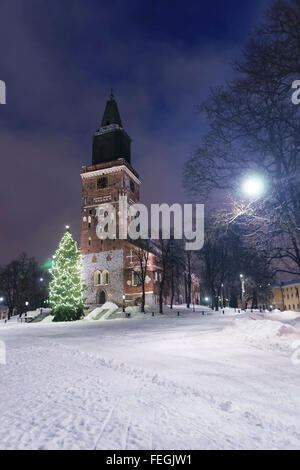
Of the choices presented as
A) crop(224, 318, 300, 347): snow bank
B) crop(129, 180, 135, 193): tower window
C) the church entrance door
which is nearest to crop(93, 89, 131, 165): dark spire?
crop(129, 180, 135, 193): tower window

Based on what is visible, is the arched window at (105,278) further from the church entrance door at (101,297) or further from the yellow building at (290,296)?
the yellow building at (290,296)

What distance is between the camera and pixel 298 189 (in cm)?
1144

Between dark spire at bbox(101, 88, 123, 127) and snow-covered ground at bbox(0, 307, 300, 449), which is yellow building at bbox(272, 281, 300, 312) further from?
snow-covered ground at bbox(0, 307, 300, 449)

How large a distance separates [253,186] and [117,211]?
42.1 m

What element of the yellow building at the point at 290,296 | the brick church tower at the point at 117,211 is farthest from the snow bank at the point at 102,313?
the yellow building at the point at 290,296

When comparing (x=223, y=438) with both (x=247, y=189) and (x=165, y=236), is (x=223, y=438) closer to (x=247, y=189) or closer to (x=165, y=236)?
(x=247, y=189)

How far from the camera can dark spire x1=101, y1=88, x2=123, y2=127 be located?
193ft

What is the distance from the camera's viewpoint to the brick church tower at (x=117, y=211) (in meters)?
50.7

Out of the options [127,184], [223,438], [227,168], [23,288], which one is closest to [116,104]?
[127,184]

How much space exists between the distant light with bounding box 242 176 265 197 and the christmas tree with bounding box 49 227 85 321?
2869 centimetres

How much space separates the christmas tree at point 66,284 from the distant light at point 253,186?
94.1 ft

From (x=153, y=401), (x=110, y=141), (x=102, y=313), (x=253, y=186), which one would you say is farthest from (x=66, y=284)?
(x=153, y=401)

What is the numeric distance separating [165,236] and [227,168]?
106ft

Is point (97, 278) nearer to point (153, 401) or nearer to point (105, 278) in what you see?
point (105, 278)
